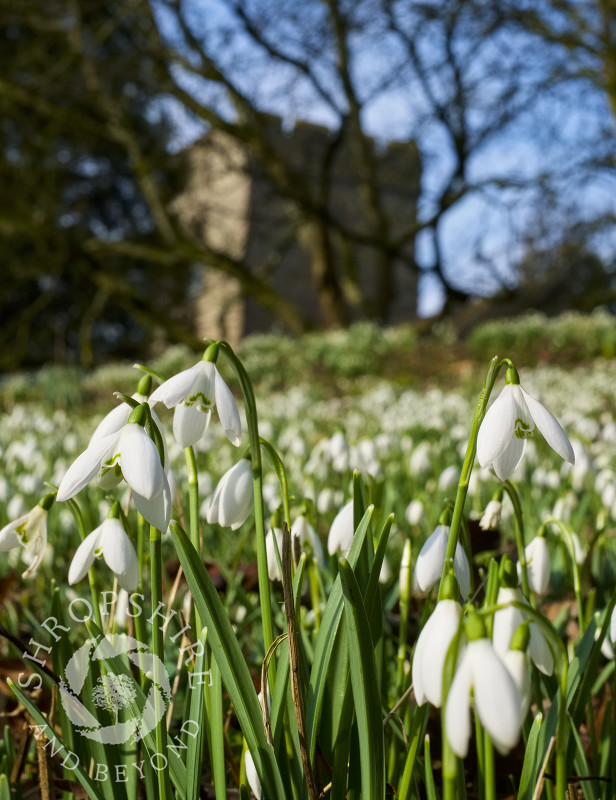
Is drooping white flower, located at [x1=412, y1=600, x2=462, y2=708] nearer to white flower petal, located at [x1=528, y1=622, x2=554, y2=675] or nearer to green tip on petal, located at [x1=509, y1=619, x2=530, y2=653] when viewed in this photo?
green tip on petal, located at [x1=509, y1=619, x2=530, y2=653]

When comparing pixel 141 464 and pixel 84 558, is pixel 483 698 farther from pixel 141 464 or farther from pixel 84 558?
pixel 84 558

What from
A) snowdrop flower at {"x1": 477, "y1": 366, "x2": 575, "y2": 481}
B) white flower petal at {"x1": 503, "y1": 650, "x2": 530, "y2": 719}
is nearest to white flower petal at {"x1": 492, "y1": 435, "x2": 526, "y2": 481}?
snowdrop flower at {"x1": 477, "y1": 366, "x2": 575, "y2": 481}

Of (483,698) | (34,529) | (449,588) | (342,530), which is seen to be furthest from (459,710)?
(34,529)

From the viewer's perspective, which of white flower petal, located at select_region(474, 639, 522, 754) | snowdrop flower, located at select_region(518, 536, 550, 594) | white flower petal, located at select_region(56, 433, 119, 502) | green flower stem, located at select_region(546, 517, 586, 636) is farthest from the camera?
snowdrop flower, located at select_region(518, 536, 550, 594)

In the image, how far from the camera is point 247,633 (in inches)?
64.5

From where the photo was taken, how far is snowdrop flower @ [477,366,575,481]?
75 cm

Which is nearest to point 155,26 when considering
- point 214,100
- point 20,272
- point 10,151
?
point 214,100

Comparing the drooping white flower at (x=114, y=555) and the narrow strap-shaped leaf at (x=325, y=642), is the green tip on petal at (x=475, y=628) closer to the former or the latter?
the narrow strap-shaped leaf at (x=325, y=642)

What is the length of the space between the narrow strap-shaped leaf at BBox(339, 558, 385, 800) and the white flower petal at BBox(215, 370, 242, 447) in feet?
0.61

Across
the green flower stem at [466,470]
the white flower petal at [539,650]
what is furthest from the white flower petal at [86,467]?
the white flower petal at [539,650]

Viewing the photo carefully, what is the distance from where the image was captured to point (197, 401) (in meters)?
0.83

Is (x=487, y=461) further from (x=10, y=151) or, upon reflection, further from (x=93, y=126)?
(x=10, y=151)

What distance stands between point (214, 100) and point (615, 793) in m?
13.3

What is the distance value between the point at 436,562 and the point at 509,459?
14 centimetres
